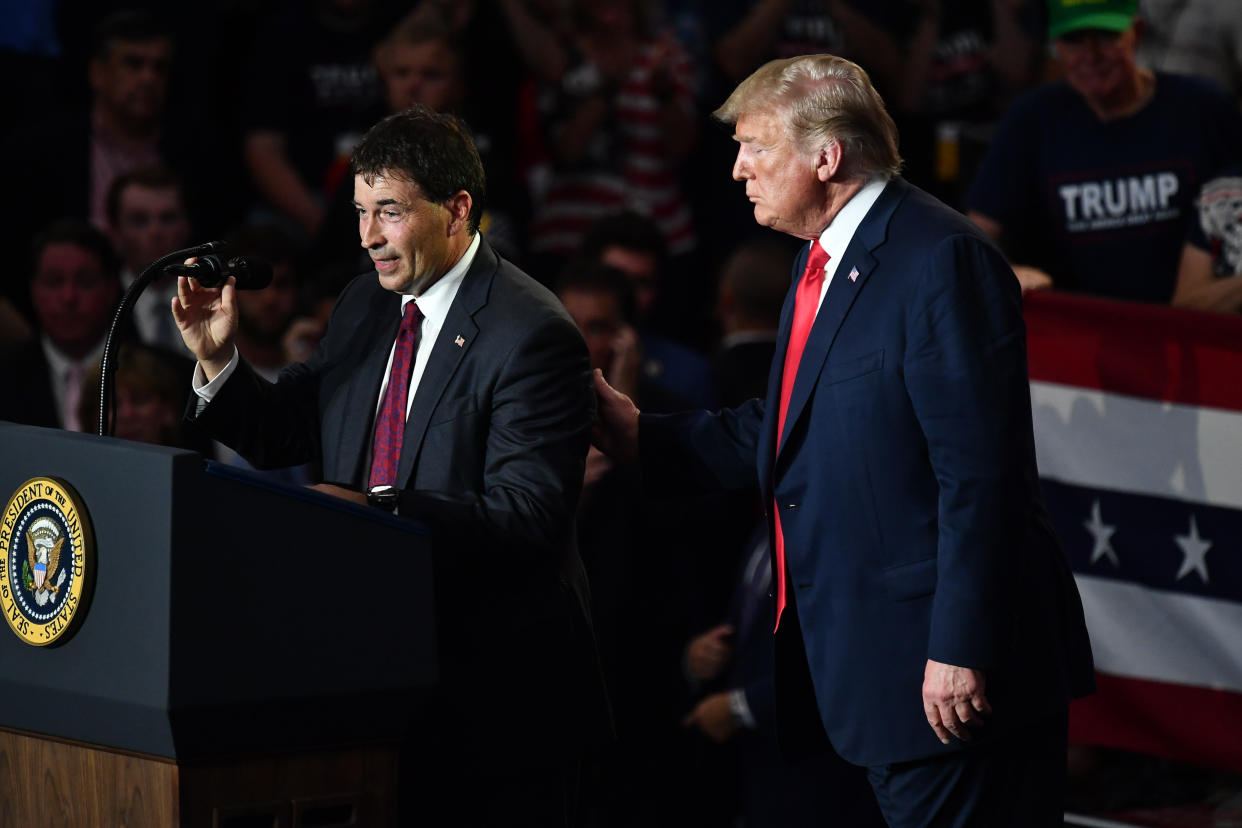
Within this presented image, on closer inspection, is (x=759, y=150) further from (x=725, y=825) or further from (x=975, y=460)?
(x=725, y=825)

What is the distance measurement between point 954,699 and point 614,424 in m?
0.86

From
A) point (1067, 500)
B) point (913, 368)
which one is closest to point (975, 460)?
point (913, 368)

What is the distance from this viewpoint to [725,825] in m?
4.80

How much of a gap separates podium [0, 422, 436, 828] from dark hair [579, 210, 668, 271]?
3.21 m

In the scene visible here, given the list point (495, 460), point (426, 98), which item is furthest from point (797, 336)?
point (426, 98)

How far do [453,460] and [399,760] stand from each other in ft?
1.65

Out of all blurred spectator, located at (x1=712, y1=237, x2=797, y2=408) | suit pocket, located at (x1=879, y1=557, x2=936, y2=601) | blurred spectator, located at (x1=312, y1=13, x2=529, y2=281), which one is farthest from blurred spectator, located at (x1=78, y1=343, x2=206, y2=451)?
suit pocket, located at (x1=879, y1=557, x2=936, y2=601)

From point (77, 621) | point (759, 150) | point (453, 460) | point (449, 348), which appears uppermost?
point (759, 150)

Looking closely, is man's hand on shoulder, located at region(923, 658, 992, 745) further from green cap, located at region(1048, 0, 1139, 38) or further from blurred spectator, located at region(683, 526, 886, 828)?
green cap, located at region(1048, 0, 1139, 38)

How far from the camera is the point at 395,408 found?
2934 millimetres

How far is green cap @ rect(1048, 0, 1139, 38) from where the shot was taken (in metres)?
4.73

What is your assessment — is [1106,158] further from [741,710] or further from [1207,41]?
[741,710]

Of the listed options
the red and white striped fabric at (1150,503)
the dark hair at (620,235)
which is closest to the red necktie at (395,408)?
the red and white striped fabric at (1150,503)

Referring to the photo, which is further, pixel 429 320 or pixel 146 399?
pixel 146 399
